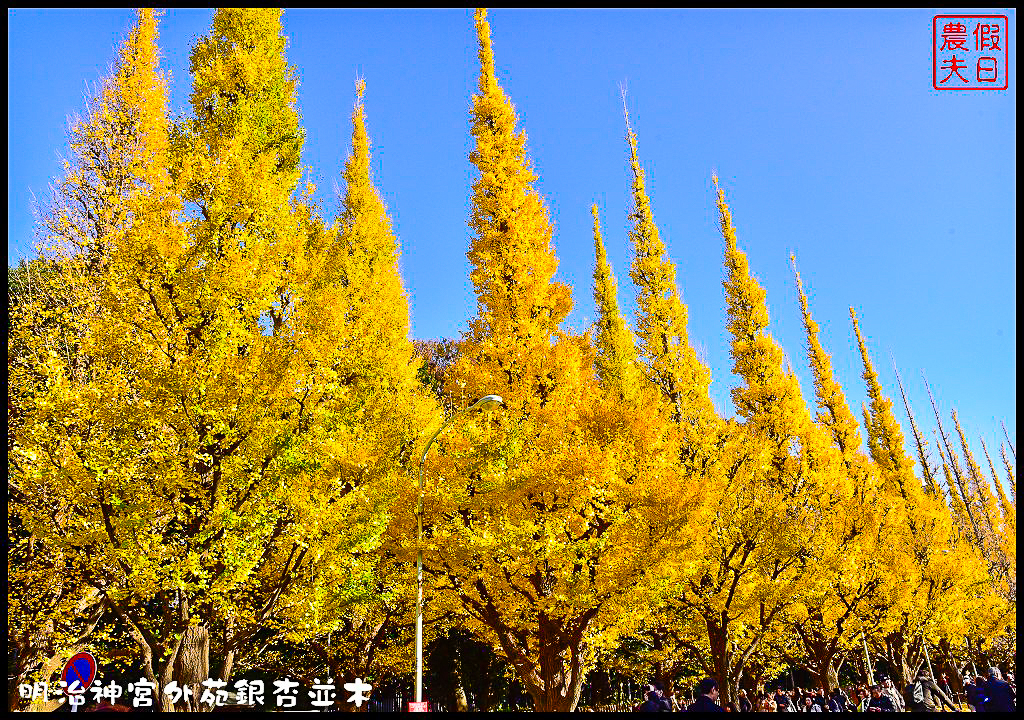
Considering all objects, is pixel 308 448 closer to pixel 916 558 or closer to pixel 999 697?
pixel 999 697

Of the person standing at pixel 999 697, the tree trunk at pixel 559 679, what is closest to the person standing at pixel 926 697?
the person standing at pixel 999 697

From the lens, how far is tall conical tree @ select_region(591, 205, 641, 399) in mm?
24156

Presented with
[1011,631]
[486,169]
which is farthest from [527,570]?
[1011,631]

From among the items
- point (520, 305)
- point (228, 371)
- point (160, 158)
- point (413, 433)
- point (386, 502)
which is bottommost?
point (386, 502)

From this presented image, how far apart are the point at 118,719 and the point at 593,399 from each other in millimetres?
8744

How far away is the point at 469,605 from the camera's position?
11.5 meters

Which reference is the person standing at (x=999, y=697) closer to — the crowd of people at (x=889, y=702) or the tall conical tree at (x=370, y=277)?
the crowd of people at (x=889, y=702)

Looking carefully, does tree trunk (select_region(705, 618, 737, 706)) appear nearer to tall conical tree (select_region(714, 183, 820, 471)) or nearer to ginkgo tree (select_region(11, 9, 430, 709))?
tall conical tree (select_region(714, 183, 820, 471))

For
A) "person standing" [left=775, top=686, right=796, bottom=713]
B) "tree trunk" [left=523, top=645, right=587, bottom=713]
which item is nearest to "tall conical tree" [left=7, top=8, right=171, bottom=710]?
"tree trunk" [left=523, top=645, right=587, bottom=713]

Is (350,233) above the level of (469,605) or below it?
above

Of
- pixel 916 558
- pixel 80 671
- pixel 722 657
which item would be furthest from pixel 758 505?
pixel 80 671

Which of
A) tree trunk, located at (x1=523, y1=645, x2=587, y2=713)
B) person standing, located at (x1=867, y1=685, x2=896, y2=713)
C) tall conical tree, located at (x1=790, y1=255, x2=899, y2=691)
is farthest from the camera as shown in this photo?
tall conical tree, located at (x1=790, y1=255, x2=899, y2=691)

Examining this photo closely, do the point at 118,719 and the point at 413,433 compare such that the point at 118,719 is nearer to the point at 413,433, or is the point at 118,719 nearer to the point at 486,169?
the point at 413,433

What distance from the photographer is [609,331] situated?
2459 centimetres
